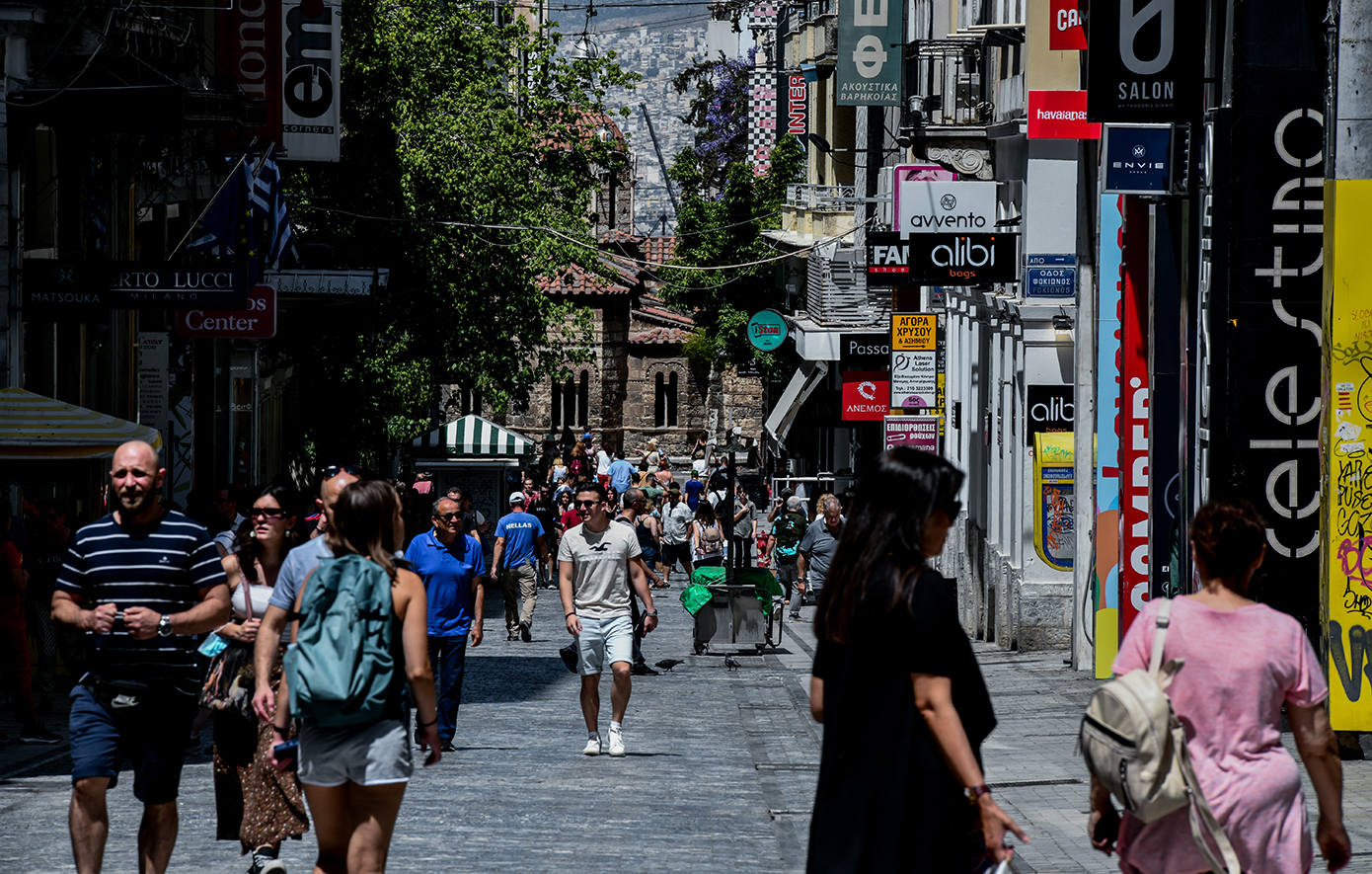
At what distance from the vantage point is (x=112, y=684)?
22.6 ft

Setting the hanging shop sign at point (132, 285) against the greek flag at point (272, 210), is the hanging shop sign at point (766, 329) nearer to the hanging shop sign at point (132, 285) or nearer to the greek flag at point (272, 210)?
the greek flag at point (272, 210)

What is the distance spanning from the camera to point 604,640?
12.5 m

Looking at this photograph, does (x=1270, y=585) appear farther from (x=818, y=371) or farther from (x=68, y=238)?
(x=818, y=371)

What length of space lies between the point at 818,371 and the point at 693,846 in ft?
127

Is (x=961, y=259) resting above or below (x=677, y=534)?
above

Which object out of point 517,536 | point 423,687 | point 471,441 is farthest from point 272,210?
point 423,687

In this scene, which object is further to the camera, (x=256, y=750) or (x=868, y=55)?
(x=868, y=55)

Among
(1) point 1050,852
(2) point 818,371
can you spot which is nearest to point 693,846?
(1) point 1050,852

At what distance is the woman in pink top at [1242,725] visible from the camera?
5133mm

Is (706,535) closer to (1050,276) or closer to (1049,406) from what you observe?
(1049,406)

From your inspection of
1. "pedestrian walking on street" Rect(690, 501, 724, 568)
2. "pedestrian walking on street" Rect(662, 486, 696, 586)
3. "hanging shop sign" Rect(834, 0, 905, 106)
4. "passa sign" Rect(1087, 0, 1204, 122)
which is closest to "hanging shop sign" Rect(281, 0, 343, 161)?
"pedestrian walking on street" Rect(690, 501, 724, 568)

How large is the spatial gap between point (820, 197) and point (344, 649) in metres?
39.3

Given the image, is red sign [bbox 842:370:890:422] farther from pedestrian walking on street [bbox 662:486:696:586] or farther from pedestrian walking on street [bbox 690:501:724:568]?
pedestrian walking on street [bbox 662:486:696:586]

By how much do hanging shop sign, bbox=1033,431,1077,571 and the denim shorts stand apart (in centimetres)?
1265
